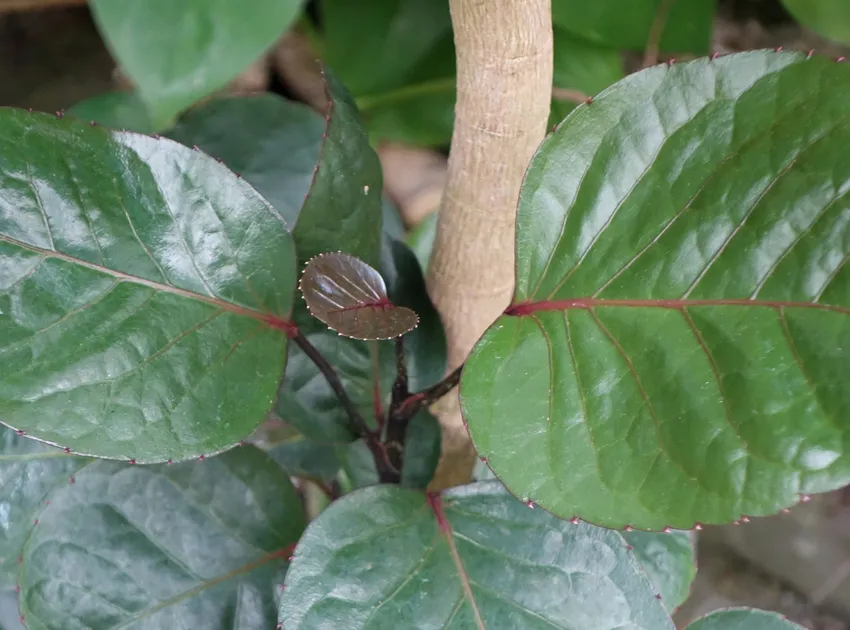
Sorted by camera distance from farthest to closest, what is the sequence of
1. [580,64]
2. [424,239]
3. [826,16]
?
1. [580,64]
2. [826,16]
3. [424,239]

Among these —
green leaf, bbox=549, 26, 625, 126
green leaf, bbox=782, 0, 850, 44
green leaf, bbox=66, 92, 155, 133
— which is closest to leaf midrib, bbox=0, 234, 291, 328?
green leaf, bbox=66, 92, 155, 133

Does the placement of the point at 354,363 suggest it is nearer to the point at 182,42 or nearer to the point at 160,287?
the point at 160,287

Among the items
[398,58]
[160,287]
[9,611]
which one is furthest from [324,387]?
[398,58]

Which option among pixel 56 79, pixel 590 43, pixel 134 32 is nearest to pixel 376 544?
pixel 134 32

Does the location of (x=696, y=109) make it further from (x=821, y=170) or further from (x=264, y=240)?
(x=264, y=240)

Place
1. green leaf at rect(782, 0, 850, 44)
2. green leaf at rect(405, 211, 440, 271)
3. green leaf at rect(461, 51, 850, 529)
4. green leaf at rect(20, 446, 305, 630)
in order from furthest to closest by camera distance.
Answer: green leaf at rect(782, 0, 850, 44), green leaf at rect(405, 211, 440, 271), green leaf at rect(20, 446, 305, 630), green leaf at rect(461, 51, 850, 529)

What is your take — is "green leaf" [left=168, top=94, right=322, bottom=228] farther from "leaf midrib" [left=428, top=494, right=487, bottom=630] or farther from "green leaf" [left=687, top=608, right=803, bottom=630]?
"green leaf" [left=687, top=608, right=803, bottom=630]

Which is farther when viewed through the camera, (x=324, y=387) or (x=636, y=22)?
(x=636, y=22)
